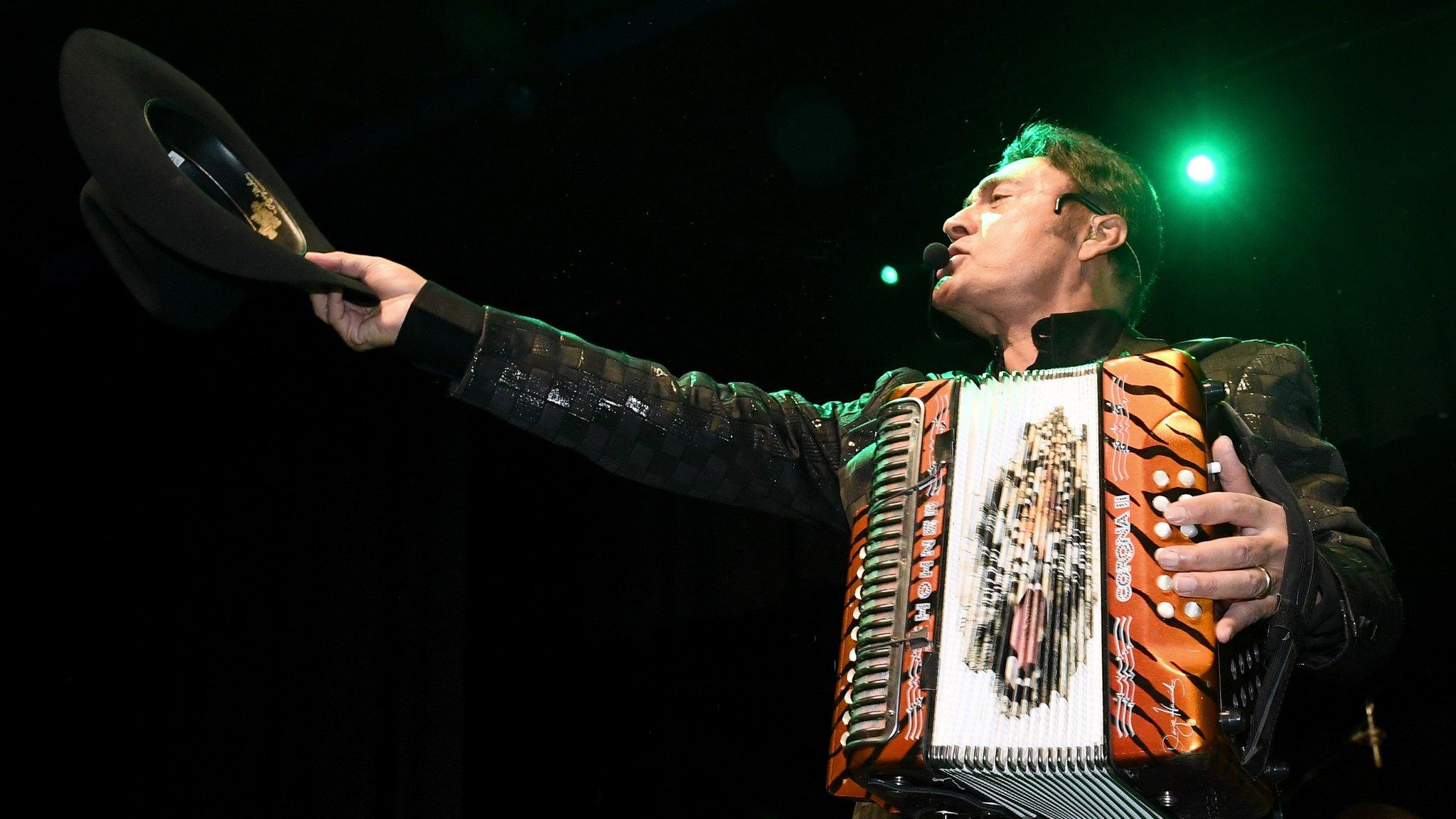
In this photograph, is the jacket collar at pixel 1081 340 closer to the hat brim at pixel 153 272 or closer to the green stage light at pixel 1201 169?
the hat brim at pixel 153 272

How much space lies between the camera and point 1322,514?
52.2 inches

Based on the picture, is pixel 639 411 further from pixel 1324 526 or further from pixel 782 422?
pixel 1324 526

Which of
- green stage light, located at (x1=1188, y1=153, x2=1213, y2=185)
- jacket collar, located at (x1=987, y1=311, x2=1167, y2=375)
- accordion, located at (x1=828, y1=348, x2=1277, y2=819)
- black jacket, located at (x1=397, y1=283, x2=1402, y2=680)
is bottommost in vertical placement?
accordion, located at (x1=828, y1=348, x2=1277, y2=819)

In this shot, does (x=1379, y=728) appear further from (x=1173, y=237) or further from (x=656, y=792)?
(x=656, y=792)

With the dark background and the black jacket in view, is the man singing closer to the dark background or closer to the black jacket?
the black jacket

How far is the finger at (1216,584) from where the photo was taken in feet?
3.54

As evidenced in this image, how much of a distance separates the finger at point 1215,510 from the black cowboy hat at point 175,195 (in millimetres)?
923

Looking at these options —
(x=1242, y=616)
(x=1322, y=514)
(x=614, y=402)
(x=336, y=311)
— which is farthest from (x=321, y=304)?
(x=1322, y=514)

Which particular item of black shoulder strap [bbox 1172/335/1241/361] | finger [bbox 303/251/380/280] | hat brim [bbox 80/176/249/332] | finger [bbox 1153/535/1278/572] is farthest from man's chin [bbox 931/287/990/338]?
hat brim [bbox 80/176/249/332]

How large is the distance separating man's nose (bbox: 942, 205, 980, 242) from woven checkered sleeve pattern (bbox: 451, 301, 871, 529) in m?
0.32

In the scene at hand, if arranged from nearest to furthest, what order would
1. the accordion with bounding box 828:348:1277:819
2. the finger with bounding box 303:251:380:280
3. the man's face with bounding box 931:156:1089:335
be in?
the accordion with bounding box 828:348:1277:819
the finger with bounding box 303:251:380:280
the man's face with bounding box 931:156:1089:335

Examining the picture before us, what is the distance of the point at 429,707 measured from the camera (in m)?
3.12

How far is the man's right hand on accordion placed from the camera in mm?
1087

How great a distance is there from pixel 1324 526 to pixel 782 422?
2.19ft
